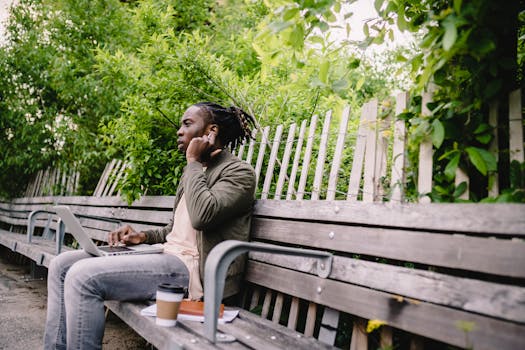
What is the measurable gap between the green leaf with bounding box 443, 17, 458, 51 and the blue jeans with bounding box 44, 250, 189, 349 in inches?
66.5

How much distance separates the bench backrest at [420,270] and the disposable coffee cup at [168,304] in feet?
1.92

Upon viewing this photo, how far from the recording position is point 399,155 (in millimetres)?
1832

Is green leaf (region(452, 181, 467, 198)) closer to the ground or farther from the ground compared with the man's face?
closer to the ground

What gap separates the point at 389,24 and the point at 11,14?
7226 millimetres

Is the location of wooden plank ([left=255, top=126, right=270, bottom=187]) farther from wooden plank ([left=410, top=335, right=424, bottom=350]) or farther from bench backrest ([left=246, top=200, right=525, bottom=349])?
wooden plank ([left=410, top=335, right=424, bottom=350])

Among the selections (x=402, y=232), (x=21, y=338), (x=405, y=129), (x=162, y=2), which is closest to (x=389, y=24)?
(x=405, y=129)

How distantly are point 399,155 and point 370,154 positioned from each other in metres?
0.20

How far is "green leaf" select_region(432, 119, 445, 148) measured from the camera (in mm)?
1550

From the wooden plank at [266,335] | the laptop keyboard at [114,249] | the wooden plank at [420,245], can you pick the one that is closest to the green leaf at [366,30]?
the wooden plank at [420,245]

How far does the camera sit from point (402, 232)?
162 cm

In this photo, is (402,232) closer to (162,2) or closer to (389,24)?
(389,24)

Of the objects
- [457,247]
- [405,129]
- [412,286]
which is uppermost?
[405,129]

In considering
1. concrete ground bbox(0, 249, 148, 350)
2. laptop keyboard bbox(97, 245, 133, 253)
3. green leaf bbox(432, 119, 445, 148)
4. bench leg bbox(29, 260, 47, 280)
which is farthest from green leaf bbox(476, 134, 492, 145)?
bench leg bbox(29, 260, 47, 280)

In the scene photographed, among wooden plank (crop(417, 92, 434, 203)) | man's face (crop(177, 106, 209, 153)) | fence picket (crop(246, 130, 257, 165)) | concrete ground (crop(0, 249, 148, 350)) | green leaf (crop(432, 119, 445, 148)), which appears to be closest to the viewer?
green leaf (crop(432, 119, 445, 148))
